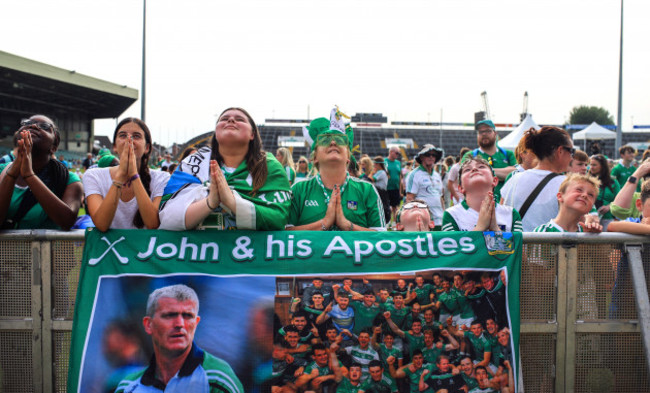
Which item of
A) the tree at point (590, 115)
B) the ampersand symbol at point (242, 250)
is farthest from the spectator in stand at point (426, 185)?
the tree at point (590, 115)

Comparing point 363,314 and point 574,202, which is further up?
point 574,202

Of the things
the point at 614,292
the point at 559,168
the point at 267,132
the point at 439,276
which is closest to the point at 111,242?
the point at 439,276

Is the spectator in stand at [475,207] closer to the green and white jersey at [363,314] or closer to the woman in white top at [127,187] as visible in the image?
the green and white jersey at [363,314]

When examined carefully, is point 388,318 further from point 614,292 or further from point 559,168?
point 559,168

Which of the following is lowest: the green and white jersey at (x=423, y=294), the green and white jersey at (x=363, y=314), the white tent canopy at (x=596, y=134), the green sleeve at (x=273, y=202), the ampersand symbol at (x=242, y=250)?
the green and white jersey at (x=363, y=314)

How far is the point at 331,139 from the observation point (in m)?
3.38

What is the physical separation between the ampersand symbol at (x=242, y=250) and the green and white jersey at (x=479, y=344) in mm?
1261

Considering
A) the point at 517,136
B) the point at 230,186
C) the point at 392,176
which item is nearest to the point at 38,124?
the point at 230,186

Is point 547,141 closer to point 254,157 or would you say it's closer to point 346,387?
point 254,157

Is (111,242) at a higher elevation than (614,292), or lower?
higher

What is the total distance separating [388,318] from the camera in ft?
8.84

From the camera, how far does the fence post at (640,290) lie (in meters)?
2.78

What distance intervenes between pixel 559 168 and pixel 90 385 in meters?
3.54

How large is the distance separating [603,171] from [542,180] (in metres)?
4.01
